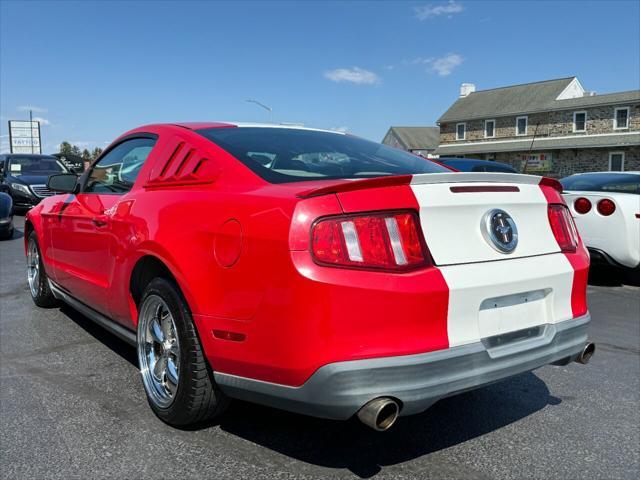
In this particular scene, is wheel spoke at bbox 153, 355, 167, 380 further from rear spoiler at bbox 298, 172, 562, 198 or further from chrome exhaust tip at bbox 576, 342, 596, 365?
chrome exhaust tip at bbox 576, 342, 596, 365

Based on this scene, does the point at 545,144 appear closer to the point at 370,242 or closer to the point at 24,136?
the point at 370,242

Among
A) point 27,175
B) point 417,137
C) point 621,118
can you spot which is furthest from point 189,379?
point 417,137

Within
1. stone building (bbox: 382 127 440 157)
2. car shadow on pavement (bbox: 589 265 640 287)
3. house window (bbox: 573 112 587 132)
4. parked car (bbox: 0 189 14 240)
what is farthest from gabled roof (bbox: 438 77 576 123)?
parked car (bbox: 0 189 14 240)

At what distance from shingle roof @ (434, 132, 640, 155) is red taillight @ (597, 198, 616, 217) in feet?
94.1

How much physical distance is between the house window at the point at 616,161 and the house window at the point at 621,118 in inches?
73.0

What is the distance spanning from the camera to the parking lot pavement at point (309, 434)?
2.43 m

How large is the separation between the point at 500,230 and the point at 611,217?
4541 mm

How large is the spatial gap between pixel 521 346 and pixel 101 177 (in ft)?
9.67

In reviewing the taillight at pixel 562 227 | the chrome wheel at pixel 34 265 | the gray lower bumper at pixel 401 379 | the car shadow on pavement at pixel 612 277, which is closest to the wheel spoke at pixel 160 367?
the gray lower bumper at pixel 401 379

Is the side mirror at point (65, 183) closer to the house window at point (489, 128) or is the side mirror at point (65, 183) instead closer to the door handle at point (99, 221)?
the door handle at point (99, 221)

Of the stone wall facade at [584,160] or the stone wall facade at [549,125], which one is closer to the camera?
the stone wall facade at [584,160]

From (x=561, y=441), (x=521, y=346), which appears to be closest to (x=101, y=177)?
(x=521, y=346)

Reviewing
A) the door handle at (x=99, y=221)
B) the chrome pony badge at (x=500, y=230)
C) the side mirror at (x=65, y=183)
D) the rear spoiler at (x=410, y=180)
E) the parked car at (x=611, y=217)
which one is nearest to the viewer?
the rear spoiler at (x=410, y=180)

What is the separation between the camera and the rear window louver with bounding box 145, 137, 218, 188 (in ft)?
8.76
